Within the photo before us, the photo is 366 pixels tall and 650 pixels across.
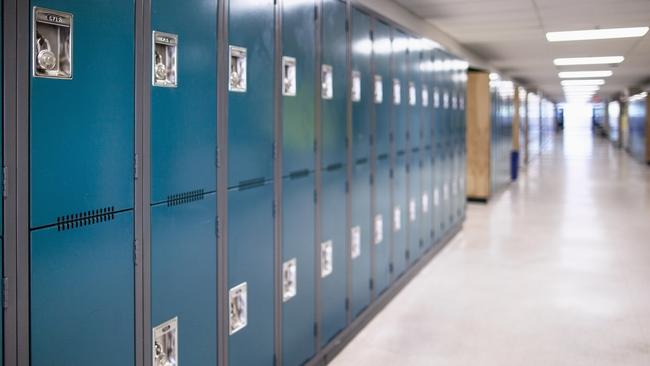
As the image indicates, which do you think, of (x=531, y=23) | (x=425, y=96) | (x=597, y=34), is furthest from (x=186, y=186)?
(x=597, y=34)

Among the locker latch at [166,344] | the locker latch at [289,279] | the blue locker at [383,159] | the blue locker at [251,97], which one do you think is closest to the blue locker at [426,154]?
the blue locker at [383,159]

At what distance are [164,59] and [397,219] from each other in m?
3.79

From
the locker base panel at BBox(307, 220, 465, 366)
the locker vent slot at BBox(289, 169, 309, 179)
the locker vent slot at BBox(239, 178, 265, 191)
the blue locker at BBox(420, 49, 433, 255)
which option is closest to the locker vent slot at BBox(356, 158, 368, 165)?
the locker vent slot at BBox(289, 169, 309, 179)

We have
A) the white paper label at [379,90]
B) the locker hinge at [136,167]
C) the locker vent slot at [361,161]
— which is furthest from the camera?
the white paper label at [379,90]

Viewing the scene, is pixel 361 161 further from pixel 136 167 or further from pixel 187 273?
pixel 136 167

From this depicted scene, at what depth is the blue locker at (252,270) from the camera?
10.2 feet

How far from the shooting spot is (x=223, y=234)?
3004 millimetres

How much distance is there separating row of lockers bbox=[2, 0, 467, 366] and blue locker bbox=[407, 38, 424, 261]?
4.03ft

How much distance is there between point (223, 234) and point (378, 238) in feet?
8.56

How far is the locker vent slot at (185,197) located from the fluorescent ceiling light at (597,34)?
289 inches

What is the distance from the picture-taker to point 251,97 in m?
3.23

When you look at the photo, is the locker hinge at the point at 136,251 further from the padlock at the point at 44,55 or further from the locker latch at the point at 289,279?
the locker latch at the point at 289,279

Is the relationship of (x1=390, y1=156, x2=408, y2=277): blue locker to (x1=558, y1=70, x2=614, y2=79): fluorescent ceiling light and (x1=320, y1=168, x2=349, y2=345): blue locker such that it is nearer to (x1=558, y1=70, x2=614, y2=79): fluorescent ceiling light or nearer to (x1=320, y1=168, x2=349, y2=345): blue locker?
(x1=320, y1=168, x2=349, y2=345): blue locker

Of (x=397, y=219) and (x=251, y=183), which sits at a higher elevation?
(x=251, y=183)
